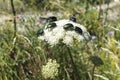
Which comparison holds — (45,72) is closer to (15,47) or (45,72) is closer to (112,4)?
(15,47)

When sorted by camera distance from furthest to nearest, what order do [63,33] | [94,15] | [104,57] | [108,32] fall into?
[94,15], [108,32], [104,57], [63,33]

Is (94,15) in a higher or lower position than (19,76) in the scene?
lower

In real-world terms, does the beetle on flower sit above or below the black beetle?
below

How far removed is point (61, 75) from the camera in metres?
3.92

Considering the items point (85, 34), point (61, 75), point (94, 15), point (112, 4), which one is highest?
point (85, 34)

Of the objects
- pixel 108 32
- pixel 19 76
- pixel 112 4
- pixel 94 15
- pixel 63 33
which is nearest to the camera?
pixel 63 33

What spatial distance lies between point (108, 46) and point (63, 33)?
230 cm

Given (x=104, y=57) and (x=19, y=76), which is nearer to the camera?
(x=19, y=76)

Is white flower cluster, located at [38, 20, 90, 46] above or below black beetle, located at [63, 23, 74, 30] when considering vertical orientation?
below

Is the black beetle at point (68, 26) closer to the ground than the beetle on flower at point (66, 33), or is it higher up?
higher up

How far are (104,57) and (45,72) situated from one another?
1.94 metres

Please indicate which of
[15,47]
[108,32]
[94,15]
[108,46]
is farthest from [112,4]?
[15,47]

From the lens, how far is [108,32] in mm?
6023

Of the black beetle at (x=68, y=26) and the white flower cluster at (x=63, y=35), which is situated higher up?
the black beetle at (x=68, y=26)
